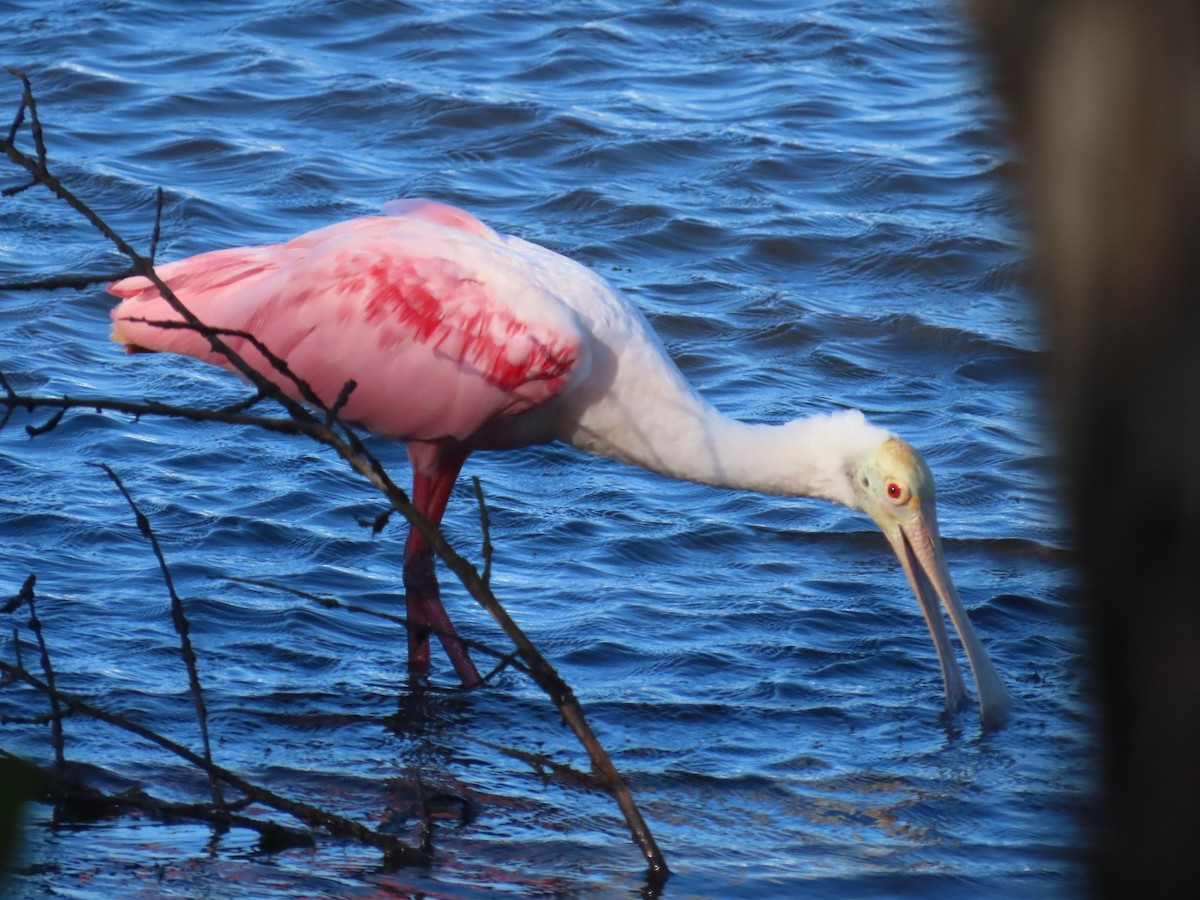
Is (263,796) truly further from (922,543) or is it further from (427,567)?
(922,543)

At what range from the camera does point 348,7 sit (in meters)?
14.7

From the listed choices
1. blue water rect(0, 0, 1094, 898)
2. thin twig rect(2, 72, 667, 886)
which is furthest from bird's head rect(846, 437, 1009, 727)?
thin twig rect(2, 72, 667, 886)

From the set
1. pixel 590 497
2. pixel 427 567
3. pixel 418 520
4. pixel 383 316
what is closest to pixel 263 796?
pixel 418 520

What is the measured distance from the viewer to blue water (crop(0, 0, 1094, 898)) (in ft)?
15.1

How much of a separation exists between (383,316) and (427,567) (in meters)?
0.91

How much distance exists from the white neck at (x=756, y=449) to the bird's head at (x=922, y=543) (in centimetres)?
6

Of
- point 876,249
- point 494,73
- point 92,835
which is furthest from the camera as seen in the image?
point 494,73

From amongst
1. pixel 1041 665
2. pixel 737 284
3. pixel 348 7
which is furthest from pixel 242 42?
pixel 1041 665

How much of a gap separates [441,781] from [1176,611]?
4034mm

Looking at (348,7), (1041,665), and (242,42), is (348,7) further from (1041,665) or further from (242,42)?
(1041,665)

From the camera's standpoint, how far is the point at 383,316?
6.43 metres

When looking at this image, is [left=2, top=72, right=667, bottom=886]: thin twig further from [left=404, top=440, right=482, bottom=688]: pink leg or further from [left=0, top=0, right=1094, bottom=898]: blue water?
[left=404, top=440, right=482, bottom=688]: pink leg

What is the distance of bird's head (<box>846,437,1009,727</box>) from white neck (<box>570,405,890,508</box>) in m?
0.06

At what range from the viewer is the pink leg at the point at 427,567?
6059mm
